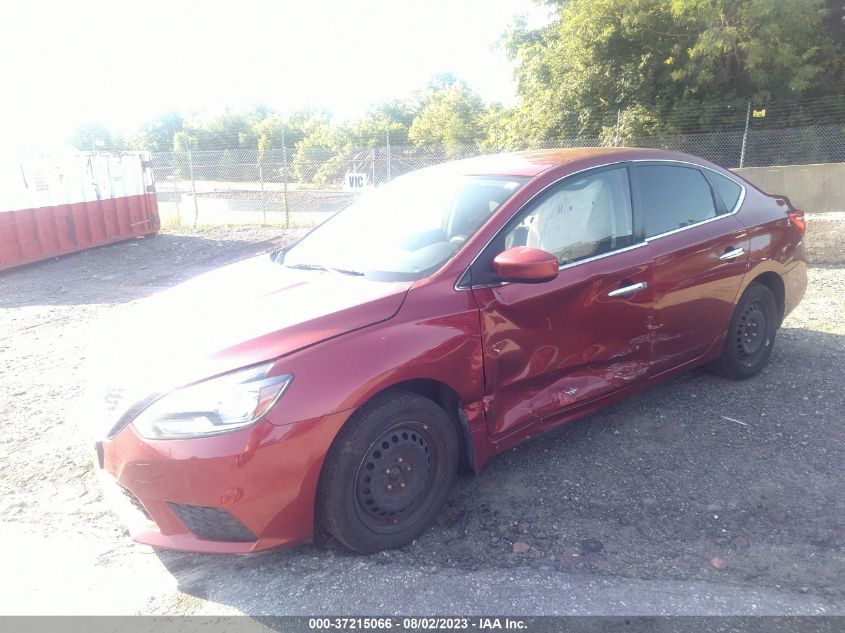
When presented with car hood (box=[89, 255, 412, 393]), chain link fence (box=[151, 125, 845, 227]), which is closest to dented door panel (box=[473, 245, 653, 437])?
car hood (box=[89, 255, 412, 393])

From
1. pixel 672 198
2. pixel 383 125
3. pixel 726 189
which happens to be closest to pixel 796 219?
pixel 726 189

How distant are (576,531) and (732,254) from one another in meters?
2.26

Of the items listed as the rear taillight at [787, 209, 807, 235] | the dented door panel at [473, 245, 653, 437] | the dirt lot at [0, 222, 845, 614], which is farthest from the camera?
the rear taillight at [787, 209, 807, 235]

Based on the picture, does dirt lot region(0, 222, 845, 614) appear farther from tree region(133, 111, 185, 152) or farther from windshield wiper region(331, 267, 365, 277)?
tree region(133, 111, 185, 152)

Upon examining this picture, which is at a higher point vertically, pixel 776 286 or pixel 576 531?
pixel 776 286

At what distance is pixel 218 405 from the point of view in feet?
8.36

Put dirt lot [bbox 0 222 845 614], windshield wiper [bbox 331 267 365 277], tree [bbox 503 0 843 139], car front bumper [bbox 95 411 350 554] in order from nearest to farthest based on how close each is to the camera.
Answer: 1. car front bumper [bbox 95 411 350 554]
2. dirt lot [bbox 0 222 845 614]
3. windshield wiper [bbox 331 267 365 277]
4. tree [bbox 503 0 843 139]

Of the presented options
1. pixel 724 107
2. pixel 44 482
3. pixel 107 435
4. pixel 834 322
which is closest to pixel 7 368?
pixel 44 482

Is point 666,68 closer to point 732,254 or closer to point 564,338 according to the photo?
point 732,254

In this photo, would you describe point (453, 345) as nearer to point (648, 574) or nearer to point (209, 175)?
point (648, 574)

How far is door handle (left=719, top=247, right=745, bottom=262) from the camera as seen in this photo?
13.8 ft

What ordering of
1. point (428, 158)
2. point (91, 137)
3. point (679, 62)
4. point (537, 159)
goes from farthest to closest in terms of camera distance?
point (91, 137), point (679, 62), point (428, 158), point (537, 159)

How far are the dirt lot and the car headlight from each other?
658 millimetres

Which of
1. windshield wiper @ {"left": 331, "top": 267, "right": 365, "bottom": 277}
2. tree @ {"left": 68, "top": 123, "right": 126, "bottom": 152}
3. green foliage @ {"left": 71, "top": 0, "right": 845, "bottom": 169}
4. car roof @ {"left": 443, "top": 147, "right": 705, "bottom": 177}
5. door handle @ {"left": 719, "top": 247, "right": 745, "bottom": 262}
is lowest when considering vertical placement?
tree @ {"left": 68, "top": 123, "right": 126, "bottom": 152}
